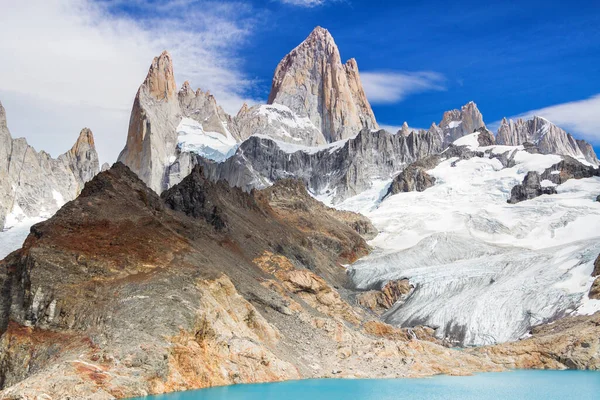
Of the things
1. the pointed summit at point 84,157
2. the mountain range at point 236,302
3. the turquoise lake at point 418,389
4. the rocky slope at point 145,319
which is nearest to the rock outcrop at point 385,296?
the mountain range at point 236,302

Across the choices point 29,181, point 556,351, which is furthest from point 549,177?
point 556,351

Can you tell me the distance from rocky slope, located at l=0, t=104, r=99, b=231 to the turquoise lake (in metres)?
104

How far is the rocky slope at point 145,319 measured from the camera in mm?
37938

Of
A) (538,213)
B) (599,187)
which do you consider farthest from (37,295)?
(599,187)

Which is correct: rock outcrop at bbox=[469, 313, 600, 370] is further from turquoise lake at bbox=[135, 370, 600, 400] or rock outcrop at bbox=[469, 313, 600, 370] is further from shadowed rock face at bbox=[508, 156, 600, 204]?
shadowed rock face at bbox=[508, 156, 600, 204]

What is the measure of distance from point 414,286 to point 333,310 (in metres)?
33.0

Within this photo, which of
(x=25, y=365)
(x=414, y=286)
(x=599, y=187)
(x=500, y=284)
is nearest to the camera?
(x=25, y=365)

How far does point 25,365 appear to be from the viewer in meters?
38.4

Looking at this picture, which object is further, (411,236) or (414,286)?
(411,236)

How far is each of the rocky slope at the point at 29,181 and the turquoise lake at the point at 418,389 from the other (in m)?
104

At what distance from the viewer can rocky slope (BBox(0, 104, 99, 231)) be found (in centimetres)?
13888

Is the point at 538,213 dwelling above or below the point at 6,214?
above

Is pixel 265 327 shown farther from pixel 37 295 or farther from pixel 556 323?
pixel 556 323

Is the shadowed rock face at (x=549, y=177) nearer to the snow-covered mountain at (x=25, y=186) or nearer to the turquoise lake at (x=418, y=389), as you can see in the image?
the snow-covered mountain at (x=25, y=186)
